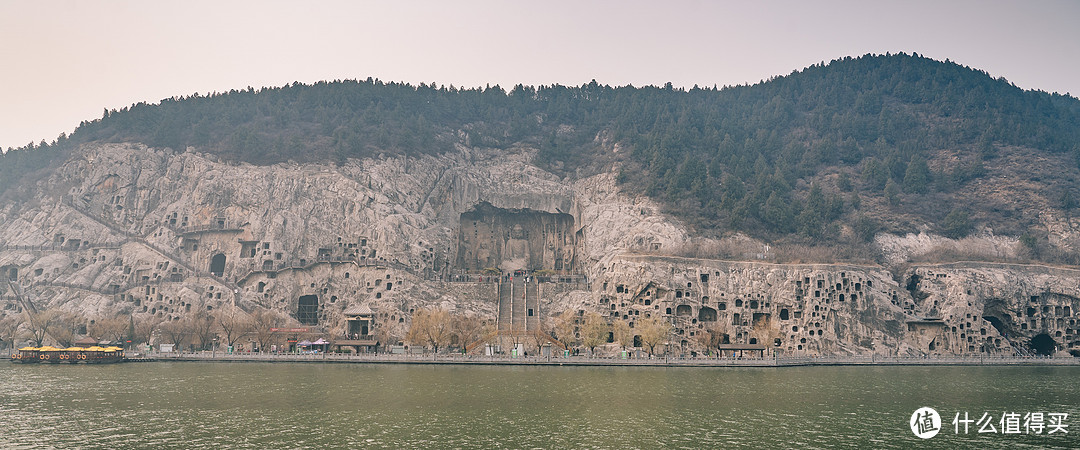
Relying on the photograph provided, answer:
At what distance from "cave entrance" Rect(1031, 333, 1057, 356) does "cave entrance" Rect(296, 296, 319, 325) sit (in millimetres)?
72402

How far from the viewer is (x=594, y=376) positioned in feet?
201

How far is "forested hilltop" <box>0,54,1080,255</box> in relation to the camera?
98.7 meters

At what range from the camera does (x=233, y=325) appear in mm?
84188

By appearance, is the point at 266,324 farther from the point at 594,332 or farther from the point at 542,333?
the point at 594,332

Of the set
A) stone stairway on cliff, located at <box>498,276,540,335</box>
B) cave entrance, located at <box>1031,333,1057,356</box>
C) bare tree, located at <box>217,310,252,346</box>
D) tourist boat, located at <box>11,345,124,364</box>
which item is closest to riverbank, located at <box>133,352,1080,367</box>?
tourist boat, located at <box>11,345,124,364</box>

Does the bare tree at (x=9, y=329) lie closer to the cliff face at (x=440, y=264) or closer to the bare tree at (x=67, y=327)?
the bare tree at (x=67, y=327)

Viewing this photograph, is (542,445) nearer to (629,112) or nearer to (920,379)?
(920,379)

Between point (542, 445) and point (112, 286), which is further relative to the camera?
point (112, 286)

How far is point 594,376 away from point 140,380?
30.8 m

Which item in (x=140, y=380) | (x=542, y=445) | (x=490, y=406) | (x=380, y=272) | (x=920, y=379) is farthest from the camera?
(x=380, y=272)

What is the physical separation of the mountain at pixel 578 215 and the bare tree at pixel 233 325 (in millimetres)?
1415

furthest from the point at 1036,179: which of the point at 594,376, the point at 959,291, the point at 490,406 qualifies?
the point at 490,406

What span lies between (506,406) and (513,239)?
6723cm

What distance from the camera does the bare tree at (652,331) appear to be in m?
77.9
